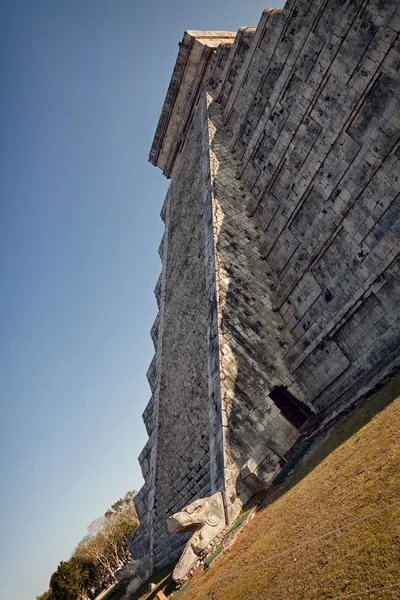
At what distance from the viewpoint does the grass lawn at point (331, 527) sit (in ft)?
12.7

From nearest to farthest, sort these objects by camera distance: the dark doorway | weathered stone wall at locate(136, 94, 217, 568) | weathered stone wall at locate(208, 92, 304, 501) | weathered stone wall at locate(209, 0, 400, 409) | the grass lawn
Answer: the grass lawn < weathered stone wall at locate(209, 0, 400, 409) < weathered stone wall at locate(208, 92, 304, 501) < the dark doorway < weathered stone wall at locate(136, 94, 217, 568)

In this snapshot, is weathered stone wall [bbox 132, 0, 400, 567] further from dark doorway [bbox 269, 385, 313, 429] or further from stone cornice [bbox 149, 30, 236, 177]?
stone cornice [bbox 149, 30, 236, 177]

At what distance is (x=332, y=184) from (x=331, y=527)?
7763 mm

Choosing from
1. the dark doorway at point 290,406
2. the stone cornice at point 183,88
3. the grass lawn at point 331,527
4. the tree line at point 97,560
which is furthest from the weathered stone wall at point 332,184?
the tree line at point 97,560

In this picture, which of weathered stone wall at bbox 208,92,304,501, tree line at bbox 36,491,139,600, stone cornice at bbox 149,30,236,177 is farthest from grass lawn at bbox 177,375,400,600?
tree line at bbox 36,491,139,600

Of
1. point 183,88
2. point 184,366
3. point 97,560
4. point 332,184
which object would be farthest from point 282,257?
point 97,560

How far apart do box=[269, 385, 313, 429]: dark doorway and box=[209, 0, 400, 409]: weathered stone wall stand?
35 centimetres

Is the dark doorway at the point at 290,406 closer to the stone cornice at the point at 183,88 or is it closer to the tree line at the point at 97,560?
the stone cornice at the point at 183,88

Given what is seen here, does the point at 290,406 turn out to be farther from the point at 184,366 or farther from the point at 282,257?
the point at 184,366

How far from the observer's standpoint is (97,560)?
37.0 meters

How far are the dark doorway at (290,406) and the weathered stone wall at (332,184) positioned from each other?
0.35 meters

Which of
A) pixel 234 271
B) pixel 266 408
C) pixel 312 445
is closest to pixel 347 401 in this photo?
pixel 312 445

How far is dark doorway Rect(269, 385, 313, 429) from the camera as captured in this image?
33.1 ft

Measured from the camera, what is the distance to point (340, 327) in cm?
949
